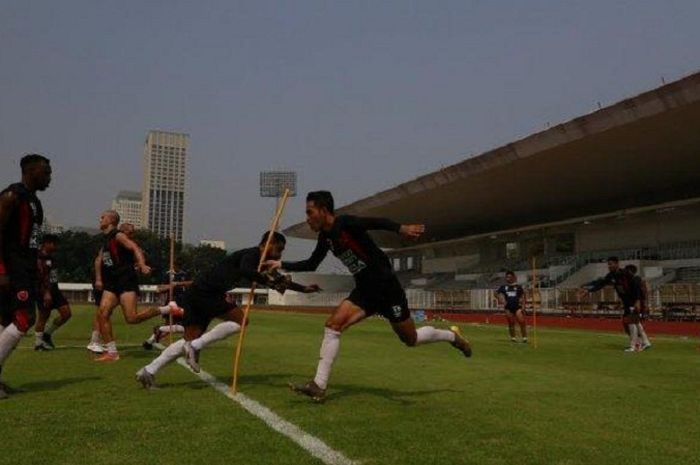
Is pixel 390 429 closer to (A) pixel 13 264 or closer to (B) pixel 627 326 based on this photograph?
(A) pixel 13 264

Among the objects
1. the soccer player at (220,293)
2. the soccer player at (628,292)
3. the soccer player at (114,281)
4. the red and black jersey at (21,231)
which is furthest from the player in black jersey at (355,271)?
the soccer player at (628,292)

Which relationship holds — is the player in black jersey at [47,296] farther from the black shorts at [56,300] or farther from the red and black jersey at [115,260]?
the red and black jersey at [115,260]

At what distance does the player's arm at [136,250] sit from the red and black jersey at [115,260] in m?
0.14

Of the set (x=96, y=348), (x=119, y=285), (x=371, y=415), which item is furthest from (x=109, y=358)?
(x=371, y=415)

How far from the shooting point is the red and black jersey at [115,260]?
32.9ft

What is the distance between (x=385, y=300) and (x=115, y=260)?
533cm

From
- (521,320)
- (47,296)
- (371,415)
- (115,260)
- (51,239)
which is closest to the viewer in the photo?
(371,415)

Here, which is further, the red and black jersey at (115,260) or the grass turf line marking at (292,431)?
the red and black jersey at (115,260)

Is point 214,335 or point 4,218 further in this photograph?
point 214,335

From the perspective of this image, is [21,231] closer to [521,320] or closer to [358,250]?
[358,250]

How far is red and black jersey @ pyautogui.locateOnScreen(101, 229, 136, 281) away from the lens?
10016 millimetres

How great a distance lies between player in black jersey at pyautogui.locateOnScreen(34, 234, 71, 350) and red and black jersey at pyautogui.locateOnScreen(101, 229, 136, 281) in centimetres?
224

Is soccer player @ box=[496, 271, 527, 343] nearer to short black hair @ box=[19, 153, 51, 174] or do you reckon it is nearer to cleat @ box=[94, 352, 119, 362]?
cleat @ box=[94, 352, 119, 362]

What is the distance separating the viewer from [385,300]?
6355 millimetres
